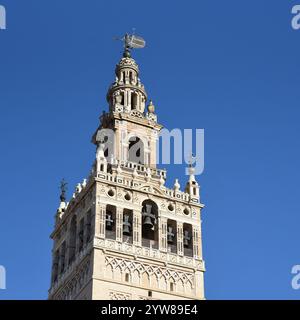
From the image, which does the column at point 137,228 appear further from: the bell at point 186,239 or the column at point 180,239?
the bell at point 186,239

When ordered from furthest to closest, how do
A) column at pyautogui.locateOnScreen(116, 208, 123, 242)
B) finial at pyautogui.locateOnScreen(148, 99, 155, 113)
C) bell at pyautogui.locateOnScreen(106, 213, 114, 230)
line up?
finial at pyautogui.locateOnScreen(148, 99, 155, 113) → bell at pyautogui.locateOnScreen(106, 213, 114, 230) → column at pyautogui.locateOnScreen(116, 208, 123, 242)

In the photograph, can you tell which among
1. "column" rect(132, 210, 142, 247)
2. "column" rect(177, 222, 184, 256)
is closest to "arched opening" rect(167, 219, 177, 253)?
"column" rect(177, 222, 184, 256)

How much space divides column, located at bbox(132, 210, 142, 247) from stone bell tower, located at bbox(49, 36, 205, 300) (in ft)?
0.11

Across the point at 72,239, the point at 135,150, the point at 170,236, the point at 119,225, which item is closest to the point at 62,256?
the point at 72,239

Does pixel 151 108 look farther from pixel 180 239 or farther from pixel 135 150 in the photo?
pixel 180 239

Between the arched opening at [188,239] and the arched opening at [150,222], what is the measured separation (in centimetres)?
236

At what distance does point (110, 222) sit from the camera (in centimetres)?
5812

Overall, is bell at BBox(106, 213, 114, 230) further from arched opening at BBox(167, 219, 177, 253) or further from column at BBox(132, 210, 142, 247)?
arched opening at BBox(167, 219, 177, 253)

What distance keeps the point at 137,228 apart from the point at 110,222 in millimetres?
1934

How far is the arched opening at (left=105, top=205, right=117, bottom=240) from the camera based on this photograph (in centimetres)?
5738

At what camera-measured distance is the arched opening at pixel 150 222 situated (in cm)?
5917

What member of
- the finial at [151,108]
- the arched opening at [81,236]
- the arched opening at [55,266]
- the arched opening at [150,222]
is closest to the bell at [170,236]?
the arched opening at [150,222]

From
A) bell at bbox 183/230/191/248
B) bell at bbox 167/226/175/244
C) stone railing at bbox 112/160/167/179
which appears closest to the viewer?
bell at bbox 167/226/175/244
